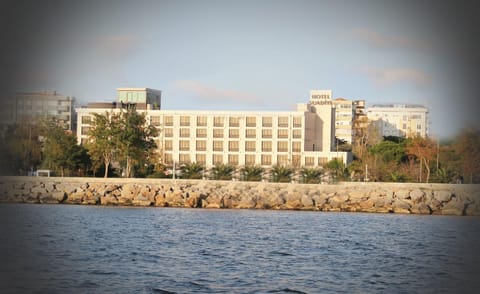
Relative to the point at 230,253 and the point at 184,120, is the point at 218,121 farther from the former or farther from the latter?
the point at 230,253

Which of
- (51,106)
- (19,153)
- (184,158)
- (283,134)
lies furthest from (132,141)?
(51,106)

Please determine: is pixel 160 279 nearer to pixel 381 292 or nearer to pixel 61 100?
pixel 381 292

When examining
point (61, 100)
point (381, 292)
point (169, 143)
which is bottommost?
point (381, 292)

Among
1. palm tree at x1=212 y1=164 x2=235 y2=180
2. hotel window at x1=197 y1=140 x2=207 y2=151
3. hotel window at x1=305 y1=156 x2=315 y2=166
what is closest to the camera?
palm tree at x1=212 y1=164 x2=235 y2=180

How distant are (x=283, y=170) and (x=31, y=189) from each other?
2511cm

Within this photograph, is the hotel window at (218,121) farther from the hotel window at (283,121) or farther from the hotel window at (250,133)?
the hotel window at (283,121)

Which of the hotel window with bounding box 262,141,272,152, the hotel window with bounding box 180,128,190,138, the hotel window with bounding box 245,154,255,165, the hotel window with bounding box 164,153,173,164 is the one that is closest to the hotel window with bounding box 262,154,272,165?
the hotel window with bounding box 262,141,272,152

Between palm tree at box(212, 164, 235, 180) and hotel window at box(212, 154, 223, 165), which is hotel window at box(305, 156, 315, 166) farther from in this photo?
palm tree at box(212, 164, 235, 180)

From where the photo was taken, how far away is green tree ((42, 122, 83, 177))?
6034cm

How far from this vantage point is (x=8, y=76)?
3788 cm

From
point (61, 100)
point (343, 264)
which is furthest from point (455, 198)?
point (61, 100)

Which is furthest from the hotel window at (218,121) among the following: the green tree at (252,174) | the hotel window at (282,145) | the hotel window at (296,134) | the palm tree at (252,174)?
the palm tree at (252,174)

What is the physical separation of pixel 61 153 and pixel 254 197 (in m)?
18.3

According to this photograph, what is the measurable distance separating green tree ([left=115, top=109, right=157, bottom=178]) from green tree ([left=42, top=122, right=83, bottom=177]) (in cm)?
348
